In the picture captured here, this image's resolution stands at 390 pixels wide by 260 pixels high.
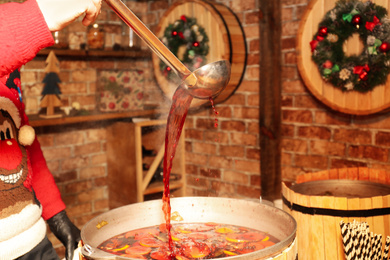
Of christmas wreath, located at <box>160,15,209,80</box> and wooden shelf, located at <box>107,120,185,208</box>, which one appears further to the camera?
wooden shelf, located at <box>107,120,185,208</box>

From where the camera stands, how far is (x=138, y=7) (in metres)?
3.84

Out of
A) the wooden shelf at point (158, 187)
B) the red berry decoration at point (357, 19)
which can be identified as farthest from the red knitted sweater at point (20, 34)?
A: the wooden shelf at point (158, 187)

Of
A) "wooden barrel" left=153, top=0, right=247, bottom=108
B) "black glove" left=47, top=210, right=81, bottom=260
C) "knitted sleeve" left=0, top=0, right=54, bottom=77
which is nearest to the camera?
"knitted sleeve" left=0, top=0, right=54, bottom=77

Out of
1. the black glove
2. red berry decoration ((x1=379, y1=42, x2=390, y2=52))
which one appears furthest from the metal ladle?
red berry decoration ((x1=379, y1=42, x2=390, y2=52))

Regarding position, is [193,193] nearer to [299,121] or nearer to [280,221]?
[299,121]

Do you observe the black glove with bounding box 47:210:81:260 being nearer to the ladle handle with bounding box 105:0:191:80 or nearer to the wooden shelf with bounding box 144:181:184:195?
the ladle handle with bounding box 105:0:191:80

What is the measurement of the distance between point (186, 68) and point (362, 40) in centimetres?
159

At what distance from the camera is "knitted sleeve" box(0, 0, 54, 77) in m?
0.91

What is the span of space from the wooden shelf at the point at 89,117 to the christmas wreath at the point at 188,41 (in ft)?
1.95

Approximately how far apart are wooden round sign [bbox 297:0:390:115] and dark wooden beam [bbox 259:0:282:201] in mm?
268

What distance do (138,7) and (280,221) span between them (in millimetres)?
2975

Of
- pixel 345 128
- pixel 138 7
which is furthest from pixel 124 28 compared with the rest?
pixel 345 128

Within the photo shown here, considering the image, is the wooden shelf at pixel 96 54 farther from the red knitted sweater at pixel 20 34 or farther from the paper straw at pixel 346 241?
the paper straw at pixel 346 241

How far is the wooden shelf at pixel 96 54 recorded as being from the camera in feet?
10.3
